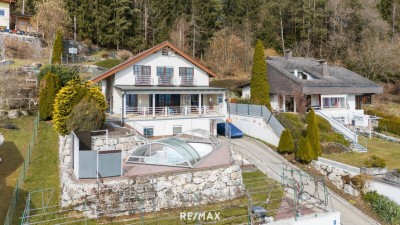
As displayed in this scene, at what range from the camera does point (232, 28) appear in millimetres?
59125

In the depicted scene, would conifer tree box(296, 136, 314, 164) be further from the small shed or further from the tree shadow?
the tree shadow

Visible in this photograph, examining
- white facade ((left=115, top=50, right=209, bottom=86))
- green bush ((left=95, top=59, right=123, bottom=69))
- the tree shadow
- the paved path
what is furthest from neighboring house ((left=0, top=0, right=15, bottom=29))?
the paved path

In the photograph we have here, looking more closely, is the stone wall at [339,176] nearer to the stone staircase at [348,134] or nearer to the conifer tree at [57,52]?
the stone staircase at [348,134]

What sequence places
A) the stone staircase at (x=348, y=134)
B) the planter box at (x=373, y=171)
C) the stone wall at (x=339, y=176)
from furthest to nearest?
the stone staircase at (x=348, y=134), the stone wall at (x=339, y=176), the planter box at (x=373, y=171)

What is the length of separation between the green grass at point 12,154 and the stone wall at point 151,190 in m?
2.68

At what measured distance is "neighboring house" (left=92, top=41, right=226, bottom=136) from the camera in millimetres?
24328

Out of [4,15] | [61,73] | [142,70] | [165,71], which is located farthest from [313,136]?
[4,15]

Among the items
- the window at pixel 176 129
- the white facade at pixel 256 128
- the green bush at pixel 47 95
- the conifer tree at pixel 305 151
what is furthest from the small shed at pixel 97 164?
the white facade at pixel 256 128

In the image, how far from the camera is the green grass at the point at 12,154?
577 inches

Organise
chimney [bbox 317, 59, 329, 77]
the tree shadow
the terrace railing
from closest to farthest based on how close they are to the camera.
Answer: the tree shadow < the terrace railing < chimney [bbox 317, 59, 329, 77]

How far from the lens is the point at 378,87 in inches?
1457

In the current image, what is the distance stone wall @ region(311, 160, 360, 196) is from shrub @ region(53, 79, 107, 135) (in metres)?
15.2

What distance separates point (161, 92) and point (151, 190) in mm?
12089

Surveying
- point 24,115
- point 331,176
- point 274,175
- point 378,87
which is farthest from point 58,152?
point 378,87
